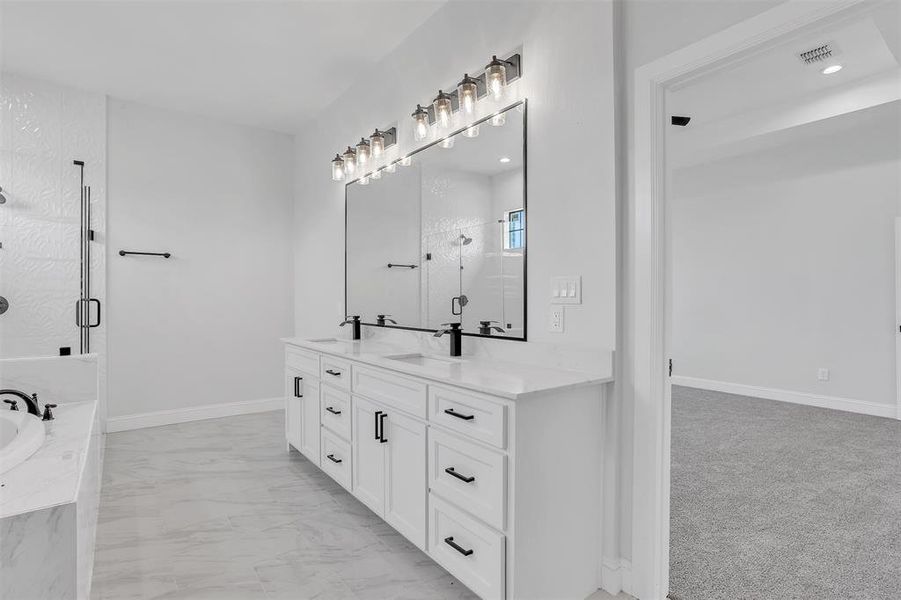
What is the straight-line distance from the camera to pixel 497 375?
6.29 feet

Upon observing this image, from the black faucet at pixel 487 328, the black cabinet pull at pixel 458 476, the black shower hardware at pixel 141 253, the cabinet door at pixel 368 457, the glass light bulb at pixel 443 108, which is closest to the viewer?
the black cabinet pull at pixel 458 476

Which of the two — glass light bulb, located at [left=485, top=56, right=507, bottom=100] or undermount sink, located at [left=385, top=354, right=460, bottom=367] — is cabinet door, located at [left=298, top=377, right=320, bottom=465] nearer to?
undermount sink, located at [left=385, top=354, right=460, bottom=367]

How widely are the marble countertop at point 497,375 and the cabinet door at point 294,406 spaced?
727 millimetres

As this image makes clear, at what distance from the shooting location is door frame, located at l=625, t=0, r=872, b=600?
1.76m

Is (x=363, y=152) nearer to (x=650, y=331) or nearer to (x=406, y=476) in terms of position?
(x=406, y=476)

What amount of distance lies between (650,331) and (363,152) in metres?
2.48

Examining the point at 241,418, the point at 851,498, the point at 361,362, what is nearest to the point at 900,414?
the point at 851,498

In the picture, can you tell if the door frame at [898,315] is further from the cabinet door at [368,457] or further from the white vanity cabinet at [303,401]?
the white vanity cabinet at [303,401]

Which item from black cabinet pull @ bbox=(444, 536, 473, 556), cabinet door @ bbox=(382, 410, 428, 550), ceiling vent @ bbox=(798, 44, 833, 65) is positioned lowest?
black cabinet pull @ bbox=(444, 536, 473, 556)

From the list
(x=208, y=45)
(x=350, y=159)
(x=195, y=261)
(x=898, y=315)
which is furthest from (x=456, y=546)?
(x=898, y=315)

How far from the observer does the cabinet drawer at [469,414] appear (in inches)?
63.8

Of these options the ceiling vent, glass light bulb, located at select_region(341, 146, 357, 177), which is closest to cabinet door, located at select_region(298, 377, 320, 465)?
glass light bulb, located at select_region(341, 146, 357, 177)

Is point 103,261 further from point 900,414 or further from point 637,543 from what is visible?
point 900,414

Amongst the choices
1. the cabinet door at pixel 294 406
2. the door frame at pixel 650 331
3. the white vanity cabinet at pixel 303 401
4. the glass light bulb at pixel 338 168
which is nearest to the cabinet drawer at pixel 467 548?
the door frame at pixel 650 331
